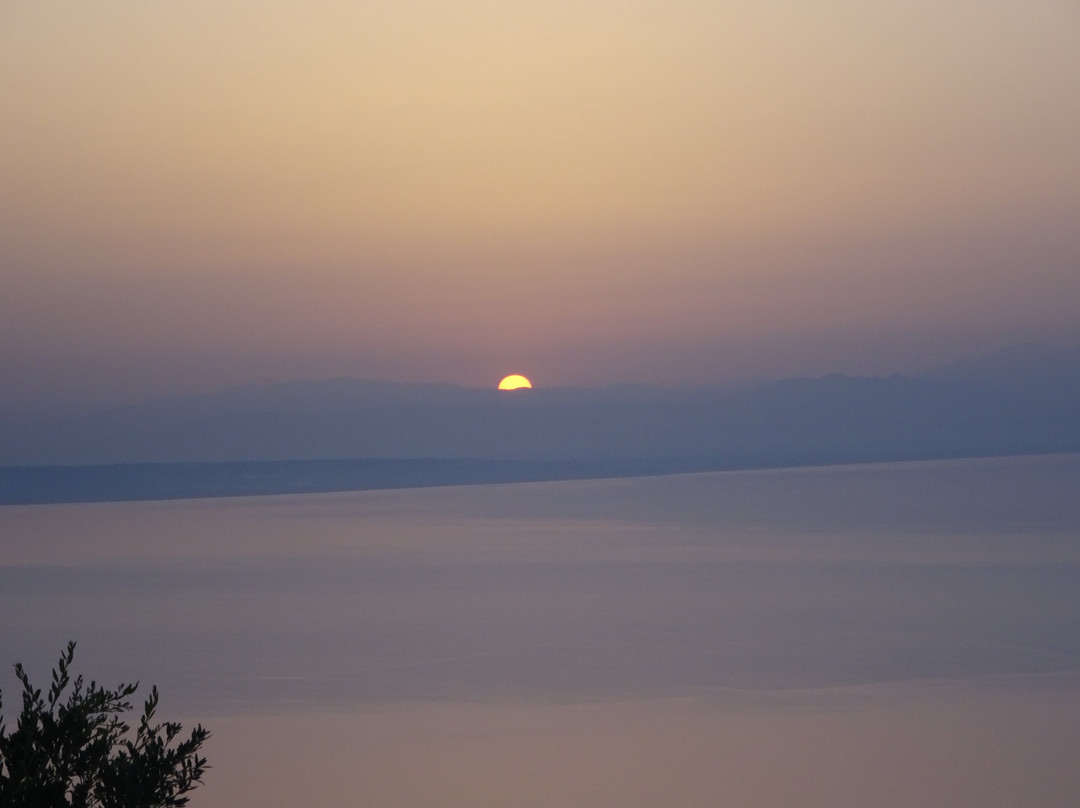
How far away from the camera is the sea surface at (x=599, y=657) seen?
33.6 feet

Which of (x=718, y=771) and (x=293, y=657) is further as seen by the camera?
(x=293, y=657)

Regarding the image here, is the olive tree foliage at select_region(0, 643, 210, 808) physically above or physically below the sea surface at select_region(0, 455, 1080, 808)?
below

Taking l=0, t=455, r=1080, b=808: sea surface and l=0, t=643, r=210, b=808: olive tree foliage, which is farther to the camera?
l=0, t=455, r=1080, b=808: sea surface

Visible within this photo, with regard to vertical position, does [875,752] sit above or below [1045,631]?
below

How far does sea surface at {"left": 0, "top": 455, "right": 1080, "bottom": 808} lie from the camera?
403 inches

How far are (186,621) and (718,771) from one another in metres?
12.3

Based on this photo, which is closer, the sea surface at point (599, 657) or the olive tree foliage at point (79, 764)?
the olive tree foliage at point (79, 764)

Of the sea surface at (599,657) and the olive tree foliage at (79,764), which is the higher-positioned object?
the sea surface at (599,657)

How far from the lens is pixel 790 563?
2659cm

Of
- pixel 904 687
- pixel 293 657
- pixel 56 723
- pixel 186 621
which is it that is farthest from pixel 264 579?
pixel 56 723

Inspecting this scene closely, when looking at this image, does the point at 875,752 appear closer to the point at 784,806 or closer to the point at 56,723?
the point at 784,806

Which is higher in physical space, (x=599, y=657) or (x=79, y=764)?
(x=599, y=657)

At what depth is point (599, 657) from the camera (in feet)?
51.3

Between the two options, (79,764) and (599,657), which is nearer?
(79,764)
